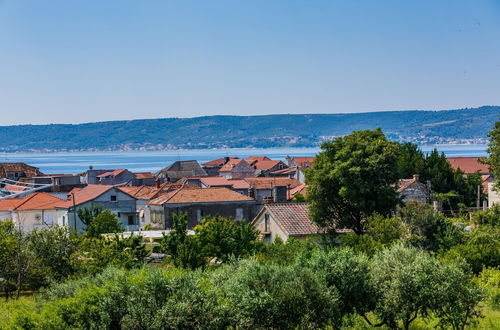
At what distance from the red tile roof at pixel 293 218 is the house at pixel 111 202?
63.2 feet

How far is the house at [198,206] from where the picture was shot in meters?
57.8

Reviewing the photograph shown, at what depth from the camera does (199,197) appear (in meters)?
58.9

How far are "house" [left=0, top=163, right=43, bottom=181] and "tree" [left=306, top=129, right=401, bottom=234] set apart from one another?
73.2 metres

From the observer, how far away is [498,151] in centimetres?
4500

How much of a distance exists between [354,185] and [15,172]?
256 feet

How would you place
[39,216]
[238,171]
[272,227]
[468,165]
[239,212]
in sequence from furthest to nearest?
[238,171], [468,165], [39,216], [239,212], [272,227]

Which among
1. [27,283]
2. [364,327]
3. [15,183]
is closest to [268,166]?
[15,183]

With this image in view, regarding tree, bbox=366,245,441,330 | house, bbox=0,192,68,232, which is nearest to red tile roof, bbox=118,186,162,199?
house, bbox=0,192,68,232

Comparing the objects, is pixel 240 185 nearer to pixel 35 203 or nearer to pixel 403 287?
pixel 35 203

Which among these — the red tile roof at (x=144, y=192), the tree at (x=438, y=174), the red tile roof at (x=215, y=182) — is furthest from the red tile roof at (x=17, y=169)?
the tree at (x=438, y=174)

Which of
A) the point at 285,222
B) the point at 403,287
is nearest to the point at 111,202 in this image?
the point at 285,222

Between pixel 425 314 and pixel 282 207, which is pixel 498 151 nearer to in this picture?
pixel 282 207

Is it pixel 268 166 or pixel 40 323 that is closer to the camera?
pixel 40 323

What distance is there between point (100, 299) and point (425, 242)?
2268 centimetres
